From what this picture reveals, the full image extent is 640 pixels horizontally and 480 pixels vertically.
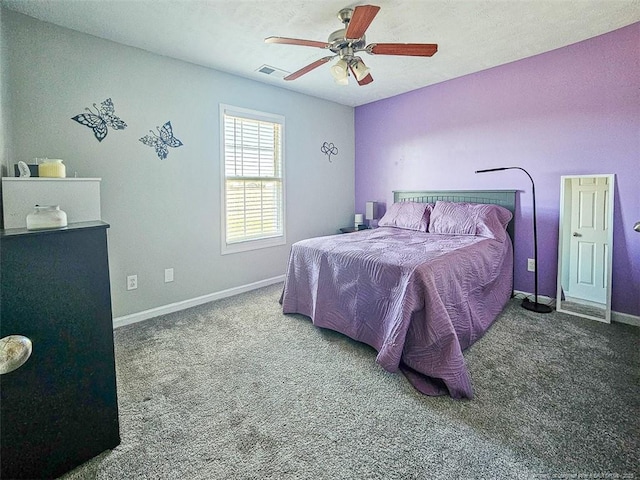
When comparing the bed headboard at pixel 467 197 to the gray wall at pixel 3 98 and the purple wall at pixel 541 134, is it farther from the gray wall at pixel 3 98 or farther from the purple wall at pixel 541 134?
the gray wall at pixel 3 98

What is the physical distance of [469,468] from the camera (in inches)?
53.2

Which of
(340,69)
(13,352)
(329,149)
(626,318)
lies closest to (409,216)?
(329,149)

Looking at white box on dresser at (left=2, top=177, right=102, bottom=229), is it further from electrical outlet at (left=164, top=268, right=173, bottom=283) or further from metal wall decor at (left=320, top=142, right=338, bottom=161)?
metal wall decor at (left=320, top=142, right=338, bottom=161)

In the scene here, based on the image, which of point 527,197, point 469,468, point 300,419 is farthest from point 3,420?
point 527,197

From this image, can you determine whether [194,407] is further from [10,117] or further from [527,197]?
[527,197]

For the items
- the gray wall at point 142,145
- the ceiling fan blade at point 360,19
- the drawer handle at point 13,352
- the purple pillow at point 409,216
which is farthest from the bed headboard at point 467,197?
the drawer handle at point 13,352

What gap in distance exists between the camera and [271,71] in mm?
3385

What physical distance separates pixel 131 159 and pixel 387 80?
115 inches

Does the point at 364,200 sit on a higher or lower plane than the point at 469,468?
higher

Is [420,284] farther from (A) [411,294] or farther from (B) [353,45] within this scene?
(B) [353,45]

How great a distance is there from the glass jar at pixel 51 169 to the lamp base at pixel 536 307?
4.17m

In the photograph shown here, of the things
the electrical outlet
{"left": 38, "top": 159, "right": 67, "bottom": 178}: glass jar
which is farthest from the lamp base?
{"left": 38, "top": 159, "right": 67, "bottom": 178}: glass jar

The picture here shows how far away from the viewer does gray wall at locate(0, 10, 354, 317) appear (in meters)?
2.37

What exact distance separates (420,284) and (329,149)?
10.2 ft
